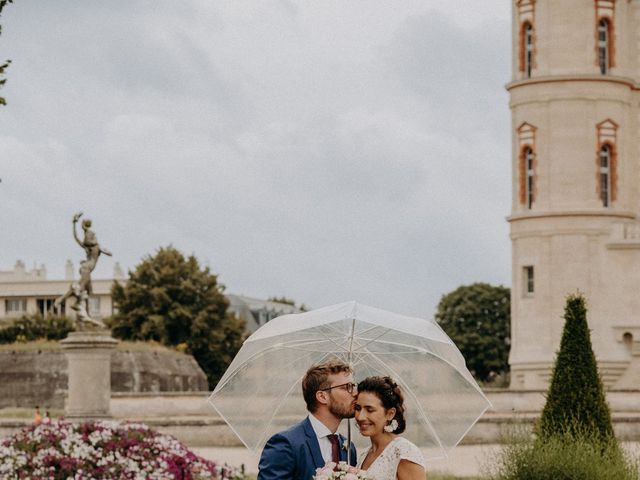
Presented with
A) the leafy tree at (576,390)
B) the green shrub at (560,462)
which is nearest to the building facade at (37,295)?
the leafy tree at (576,390)

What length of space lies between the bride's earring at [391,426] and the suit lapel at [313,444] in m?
0.33

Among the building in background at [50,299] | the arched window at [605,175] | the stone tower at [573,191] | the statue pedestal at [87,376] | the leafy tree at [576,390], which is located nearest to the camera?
the leafy tree at [576,390]

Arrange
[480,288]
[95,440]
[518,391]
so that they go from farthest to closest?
[480,288]
[518,391]
[95,440]

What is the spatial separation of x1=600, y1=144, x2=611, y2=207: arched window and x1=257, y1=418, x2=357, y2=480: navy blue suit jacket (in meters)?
35.7

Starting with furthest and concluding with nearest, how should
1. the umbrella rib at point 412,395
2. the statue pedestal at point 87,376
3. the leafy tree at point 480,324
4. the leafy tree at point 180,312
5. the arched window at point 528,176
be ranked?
the leafy tree at point 480,324
the leafy tree at point 180,312
the arched window at point 528,176
the statue pedestal at point 87,376
the umbrella rib at point 412,395

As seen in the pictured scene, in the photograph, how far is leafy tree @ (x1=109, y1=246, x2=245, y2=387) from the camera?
66375mm

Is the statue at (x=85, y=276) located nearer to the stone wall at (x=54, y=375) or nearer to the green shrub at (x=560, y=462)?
the green shrub at (x=560, y=462)

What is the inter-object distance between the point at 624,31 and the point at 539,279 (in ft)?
25.9

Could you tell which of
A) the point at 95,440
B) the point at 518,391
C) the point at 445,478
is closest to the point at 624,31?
the point at 518,391

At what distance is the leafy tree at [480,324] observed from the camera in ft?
246

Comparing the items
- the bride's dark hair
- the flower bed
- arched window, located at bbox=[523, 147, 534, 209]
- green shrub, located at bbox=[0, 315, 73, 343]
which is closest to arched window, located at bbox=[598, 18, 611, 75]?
arched window, located at bbox=[523, 147, 534, 209]

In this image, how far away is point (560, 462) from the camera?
613 inches

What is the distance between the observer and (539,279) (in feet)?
134

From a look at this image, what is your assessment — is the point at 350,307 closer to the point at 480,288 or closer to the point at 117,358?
the point at 117,358
